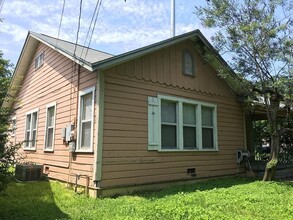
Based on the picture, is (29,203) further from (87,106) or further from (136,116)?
(136,116)

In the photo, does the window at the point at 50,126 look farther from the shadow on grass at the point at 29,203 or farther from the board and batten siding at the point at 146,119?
the board and batten siding at the point at 146,119

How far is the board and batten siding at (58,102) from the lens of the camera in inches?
319

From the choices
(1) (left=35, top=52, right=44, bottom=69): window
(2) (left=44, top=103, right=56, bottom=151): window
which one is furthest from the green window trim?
(1) (left=35, top=52, right=44, bottom=69): window

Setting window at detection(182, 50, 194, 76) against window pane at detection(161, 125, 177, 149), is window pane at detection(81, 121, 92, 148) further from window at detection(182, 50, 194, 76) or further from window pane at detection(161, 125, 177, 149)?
window at detection(182, 50, 194, 76)

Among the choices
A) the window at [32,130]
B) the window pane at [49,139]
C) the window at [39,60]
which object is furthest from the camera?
the window at [39,60]

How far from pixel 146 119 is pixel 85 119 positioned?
163 centimetres

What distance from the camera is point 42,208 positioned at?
19.6 ft

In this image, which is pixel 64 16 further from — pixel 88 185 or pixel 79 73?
pixel 88 185

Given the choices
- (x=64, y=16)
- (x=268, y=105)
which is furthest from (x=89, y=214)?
(x=268, y=105)

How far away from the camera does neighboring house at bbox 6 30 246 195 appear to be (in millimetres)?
7445

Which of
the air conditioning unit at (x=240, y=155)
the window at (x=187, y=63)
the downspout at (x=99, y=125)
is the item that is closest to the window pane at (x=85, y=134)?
the downspout at (x=99, y=125)

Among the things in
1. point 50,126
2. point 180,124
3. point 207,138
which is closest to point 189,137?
point 180,124

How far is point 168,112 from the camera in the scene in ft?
29.5

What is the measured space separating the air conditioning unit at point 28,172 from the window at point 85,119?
2.17 metres
